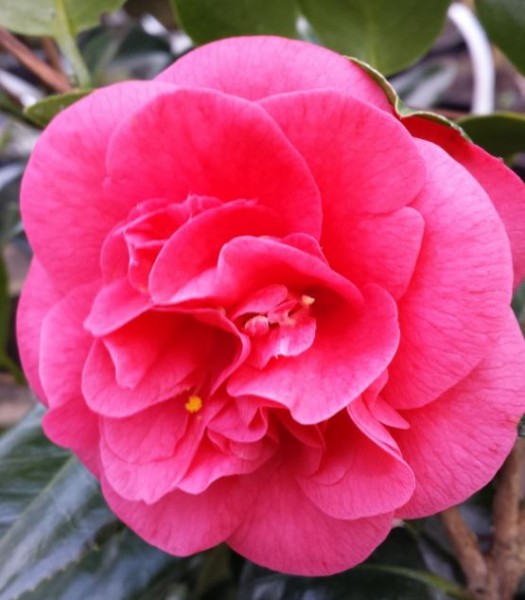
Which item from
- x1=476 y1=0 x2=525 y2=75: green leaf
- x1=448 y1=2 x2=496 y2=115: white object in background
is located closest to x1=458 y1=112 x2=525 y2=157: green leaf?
x1=476 y1=0 x2=525 y2=75: green leaf

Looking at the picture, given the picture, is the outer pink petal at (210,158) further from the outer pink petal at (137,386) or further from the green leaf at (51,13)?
the green leaf at (51,13)

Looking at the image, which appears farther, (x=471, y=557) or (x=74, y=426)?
(x=471, y=557)

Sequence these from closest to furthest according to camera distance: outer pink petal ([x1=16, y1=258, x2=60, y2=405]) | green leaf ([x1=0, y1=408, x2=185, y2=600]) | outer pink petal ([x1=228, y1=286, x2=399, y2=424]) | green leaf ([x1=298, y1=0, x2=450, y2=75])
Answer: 1. outer pink petal ([x1=228, y1=286, x2=399, y2=424])
2. outer pink petal ([x1=16, y1=258, x2=60, y2=405])
3. green leaf ([x1=0, y1=408, x2=185, y2=600])
4. green leaf ([x1=298, y1=0, x2=450, y2=75])

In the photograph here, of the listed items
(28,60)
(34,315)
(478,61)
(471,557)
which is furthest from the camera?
(478,61)

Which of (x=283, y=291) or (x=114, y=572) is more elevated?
(x=283, y=291)

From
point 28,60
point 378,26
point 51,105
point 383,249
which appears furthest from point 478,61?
point 383,249

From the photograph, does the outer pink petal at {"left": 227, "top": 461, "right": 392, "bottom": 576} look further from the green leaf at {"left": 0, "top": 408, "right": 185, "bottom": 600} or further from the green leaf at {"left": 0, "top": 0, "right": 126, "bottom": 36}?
the green leaf at {"left": 0, "top": 0, "right": 126, "bottom": 36}

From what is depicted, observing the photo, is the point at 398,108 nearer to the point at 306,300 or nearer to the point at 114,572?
the point at 306,300
